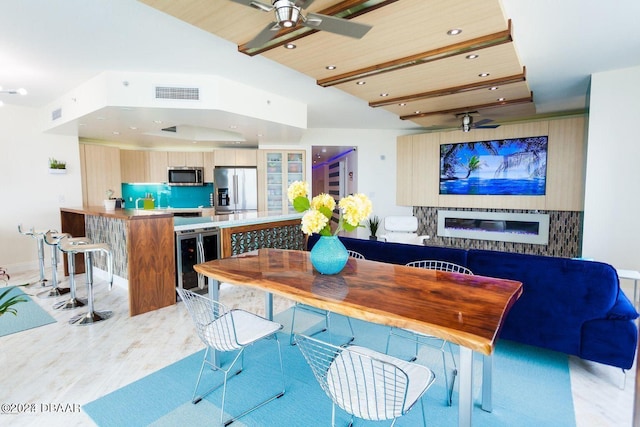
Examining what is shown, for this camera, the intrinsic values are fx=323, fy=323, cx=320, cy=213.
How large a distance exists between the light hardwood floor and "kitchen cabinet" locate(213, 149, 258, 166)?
3.93 meters

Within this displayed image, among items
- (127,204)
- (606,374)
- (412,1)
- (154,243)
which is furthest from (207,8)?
(127,204)

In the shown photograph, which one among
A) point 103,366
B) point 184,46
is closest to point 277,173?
point 184,46

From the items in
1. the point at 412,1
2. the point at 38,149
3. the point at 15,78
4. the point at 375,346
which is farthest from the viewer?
the point at 38,149

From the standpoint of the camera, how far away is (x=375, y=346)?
8.72ft

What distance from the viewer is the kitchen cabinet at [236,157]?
679 centimetres

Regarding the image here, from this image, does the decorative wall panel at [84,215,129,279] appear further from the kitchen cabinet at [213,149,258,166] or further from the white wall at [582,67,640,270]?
the white wall at [582,67,640,270]

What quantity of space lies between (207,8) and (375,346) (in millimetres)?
2779

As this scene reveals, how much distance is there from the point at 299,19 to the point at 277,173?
5023 mm

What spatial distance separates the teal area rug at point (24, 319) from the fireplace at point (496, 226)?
20.6 feet

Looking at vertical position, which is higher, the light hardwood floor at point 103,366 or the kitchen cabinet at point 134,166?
the kitchen cabinet at point 134,166

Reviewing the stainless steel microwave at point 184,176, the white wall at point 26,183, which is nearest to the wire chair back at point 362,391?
the white wall at point 26,183

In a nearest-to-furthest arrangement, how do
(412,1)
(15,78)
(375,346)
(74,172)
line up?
(412,1)
(375,346)
(15,78)
(74,172)

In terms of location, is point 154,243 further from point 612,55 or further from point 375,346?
point 612,55

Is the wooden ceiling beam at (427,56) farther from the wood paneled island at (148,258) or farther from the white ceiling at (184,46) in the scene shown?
the wood paneled island at (148,258)
